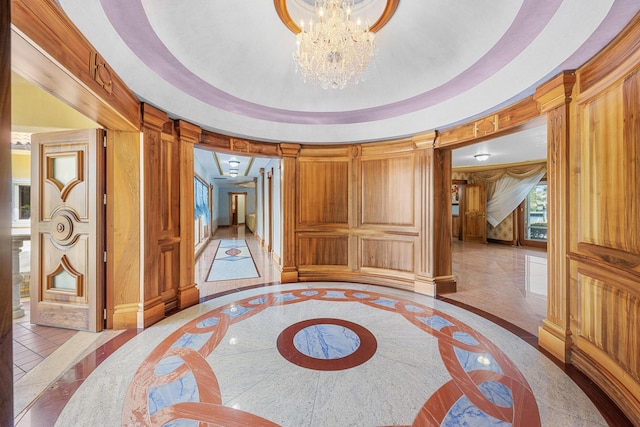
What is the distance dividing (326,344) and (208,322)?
1403 millimetres

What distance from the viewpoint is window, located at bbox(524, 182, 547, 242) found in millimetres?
8219

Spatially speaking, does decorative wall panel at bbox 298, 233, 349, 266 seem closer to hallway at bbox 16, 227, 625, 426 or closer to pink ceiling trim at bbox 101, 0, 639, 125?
hallway at bbox 16, 227, 625, 426

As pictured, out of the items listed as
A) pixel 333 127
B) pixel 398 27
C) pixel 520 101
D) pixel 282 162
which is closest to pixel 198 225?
pixel 282 162

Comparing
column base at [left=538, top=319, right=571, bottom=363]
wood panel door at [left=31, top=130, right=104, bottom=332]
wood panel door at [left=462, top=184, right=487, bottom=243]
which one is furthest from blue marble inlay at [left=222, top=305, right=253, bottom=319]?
wood panel door at [left=462, top=184, right=487, bottom=243]

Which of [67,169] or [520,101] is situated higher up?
[520,101]

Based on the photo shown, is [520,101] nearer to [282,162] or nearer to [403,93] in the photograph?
[403,93]

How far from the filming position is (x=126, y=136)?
8.93 ft

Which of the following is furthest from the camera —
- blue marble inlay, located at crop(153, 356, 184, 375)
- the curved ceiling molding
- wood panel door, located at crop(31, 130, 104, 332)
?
wood panel door, located at crop(31, 130, 104, 332)

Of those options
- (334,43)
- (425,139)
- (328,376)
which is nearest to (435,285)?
(425,139)

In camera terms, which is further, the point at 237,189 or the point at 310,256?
the point at 237,189

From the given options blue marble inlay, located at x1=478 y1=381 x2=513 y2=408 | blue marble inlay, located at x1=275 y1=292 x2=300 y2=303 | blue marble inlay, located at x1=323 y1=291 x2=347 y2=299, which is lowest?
blue marble inlay, located at x1=478 y1=381 x2=513 y2=408

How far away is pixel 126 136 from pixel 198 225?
4851 millimetres

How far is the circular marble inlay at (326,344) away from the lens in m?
2.12

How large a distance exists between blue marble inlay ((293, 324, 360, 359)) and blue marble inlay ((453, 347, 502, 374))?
89 centimetres
